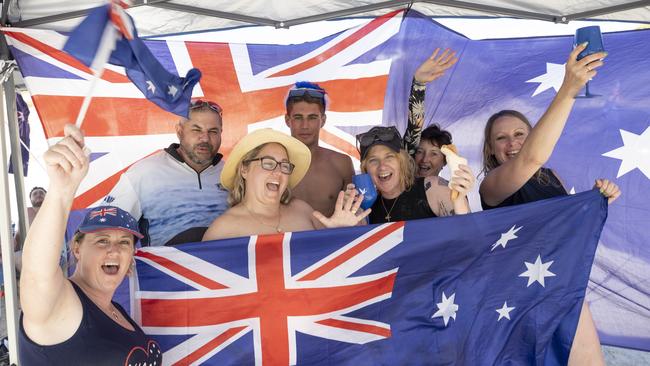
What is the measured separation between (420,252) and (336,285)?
1.40 feet

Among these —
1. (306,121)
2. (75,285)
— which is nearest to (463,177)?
(306,121)

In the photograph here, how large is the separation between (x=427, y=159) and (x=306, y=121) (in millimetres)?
804

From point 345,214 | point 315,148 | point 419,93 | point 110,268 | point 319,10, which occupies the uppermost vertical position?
point 319,10

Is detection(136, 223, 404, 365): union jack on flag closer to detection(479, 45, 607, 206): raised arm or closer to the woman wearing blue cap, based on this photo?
the woman wearing blue cap

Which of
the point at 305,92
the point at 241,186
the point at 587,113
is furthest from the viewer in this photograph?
the point at 305,92

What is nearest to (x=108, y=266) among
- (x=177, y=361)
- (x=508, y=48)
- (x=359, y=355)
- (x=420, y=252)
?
(x=177, y=361)

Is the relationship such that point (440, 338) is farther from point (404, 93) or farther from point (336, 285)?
point (404, 93)

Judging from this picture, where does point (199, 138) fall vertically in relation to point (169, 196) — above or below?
above

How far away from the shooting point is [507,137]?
3.79 m

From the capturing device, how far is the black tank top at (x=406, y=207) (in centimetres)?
349

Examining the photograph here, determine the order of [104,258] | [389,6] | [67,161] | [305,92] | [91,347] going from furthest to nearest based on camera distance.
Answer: [389,6] < [305,92] < [104,258] < [91,347] < [67,161]

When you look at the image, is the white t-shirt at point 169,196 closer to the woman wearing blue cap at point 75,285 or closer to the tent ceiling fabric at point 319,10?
the woman wearing blue cap at point 75,285

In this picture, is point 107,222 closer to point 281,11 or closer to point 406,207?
point 406,207

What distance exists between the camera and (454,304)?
10.0 ft
